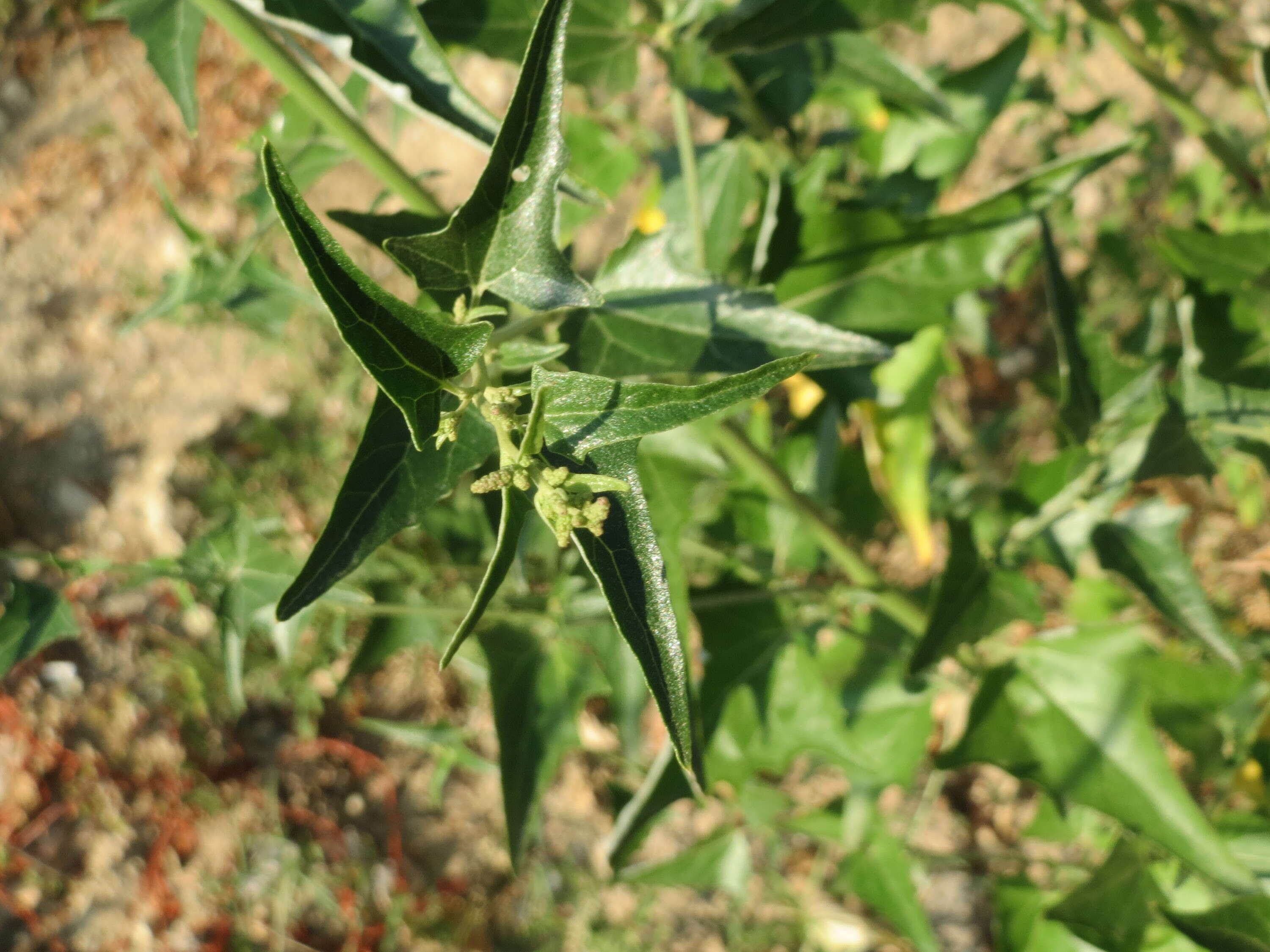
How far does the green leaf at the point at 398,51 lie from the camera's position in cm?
92

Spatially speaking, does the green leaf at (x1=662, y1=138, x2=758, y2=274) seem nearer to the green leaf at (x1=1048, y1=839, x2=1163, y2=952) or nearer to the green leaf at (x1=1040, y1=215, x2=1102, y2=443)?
the green leaf at (x1=1040, y1=215, x2=1102, y2=443)

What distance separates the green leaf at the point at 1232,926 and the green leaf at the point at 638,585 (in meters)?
0.90

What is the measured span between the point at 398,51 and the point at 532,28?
28 centimetres

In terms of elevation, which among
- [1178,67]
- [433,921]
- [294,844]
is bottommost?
[433,921]

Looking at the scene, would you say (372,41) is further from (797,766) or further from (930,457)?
(797,766)

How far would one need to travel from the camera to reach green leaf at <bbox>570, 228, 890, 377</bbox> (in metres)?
0.95

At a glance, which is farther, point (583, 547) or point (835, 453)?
point (835, 453)

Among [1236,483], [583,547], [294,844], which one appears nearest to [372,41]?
[583,547]

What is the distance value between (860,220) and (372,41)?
702mm

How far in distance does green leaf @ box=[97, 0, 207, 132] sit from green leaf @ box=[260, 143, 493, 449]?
52 centimetres

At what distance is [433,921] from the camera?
9.46ft

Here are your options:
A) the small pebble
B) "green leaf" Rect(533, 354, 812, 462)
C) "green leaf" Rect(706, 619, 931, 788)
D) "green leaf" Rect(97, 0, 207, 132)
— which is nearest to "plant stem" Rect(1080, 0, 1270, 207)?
"green leaf" Rect(706, 619, 931, 788)

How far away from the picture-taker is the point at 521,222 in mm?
808

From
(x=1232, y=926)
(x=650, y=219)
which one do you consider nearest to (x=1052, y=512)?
(x=1232, y=926)
